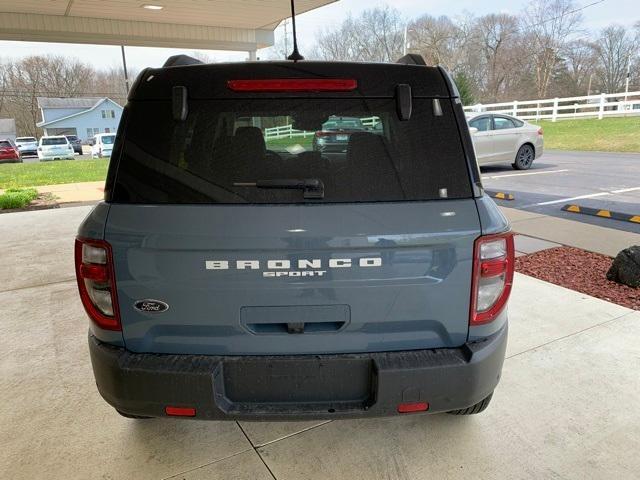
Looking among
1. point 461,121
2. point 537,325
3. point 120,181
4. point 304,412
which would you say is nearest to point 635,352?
point 537,325

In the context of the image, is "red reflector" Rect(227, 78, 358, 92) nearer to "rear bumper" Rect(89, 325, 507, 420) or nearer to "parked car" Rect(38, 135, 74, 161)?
"rear bumper" Rect(89, 325, 507, 420)

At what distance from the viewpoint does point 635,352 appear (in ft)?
10.5

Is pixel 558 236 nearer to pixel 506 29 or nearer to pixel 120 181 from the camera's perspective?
pixel 120 181

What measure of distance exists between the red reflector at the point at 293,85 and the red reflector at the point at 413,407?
1.29 metres

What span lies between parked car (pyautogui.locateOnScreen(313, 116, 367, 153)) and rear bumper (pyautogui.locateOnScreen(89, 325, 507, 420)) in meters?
0.87

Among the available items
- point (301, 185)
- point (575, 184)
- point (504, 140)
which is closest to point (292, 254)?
point (301, 185)

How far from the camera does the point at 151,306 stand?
1.80 metres

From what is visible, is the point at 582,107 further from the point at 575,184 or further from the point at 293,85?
the point at 293,85

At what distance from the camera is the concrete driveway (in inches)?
86.9

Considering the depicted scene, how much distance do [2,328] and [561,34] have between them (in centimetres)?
5376

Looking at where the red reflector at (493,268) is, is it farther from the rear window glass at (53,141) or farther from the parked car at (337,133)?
the rear window glass at (53,141)

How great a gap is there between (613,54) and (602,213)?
172 feet

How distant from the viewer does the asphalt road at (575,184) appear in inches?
309

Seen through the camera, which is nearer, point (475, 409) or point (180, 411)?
point (180, 411)
